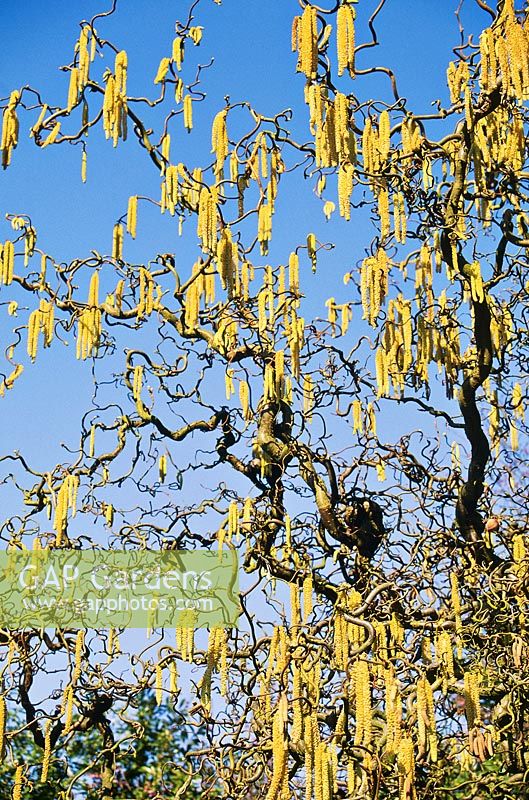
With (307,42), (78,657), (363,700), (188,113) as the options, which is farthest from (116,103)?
(363,700)

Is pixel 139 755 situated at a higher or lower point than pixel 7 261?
lower

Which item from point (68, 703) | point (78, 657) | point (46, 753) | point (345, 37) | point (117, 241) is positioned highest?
point (345, 37)

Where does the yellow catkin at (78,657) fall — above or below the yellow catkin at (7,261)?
below

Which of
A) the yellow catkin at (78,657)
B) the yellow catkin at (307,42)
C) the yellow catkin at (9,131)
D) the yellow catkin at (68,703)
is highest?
the yellow catkin at (9,131)

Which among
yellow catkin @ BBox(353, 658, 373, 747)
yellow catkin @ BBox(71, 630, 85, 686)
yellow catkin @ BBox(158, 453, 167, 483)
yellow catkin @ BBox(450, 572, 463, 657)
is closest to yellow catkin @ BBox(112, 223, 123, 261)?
yellow catkin @ BBox(158, 453, 167, 483)

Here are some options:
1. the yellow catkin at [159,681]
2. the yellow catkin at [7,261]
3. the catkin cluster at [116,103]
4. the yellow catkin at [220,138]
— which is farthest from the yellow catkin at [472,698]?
the yellow catkin at [7,261]

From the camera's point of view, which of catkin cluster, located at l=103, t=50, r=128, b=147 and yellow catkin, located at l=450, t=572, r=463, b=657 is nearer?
yellow catkin, located at l=450, t=572, r=463, b=657

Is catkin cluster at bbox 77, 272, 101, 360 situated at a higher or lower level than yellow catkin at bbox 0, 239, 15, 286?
lower

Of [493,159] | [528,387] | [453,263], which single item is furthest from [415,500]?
[493,159]

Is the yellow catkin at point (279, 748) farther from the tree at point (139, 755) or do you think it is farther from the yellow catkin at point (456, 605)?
the tree at point (139, 755)

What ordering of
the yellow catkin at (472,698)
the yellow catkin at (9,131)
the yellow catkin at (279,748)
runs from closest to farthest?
1. the yellow catkin at (279,748)
2. the yellow catkin at (472,698)
3. the yellow catkin at (9,131)

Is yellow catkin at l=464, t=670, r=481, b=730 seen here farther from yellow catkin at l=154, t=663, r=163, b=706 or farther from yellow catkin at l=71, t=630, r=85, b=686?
yellow catkin at l=71, t=630, r=85, b=686

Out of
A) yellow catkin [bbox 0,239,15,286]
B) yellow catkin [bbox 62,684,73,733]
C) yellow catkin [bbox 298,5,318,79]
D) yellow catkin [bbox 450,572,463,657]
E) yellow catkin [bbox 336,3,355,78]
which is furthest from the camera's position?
yellow catkin [bbox 0,239,15,286]

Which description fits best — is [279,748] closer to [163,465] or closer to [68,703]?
[68,703]
